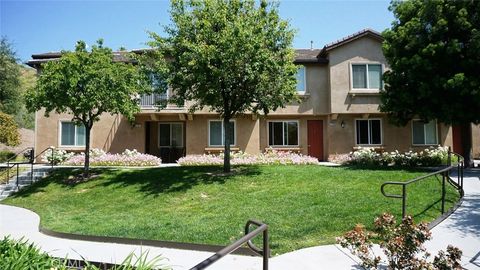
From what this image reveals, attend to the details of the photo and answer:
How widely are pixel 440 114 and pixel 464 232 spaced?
11.2m

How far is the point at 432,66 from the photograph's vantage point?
1644 cm

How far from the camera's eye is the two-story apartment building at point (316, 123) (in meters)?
21.5

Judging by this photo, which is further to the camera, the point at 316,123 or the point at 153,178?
the point at 316,123

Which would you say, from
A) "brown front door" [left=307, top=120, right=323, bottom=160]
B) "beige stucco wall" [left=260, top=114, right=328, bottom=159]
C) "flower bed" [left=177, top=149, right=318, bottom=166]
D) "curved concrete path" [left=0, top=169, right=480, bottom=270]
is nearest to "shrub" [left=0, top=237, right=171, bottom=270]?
"curved concrete path" [left=0, top=169, right=480, bottom=270]

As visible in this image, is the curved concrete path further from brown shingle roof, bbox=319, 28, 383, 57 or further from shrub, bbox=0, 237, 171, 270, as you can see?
brown shingle roof, bbox=319, 28, 383, 57

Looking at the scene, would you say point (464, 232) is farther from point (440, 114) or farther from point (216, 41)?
point (440, 114)

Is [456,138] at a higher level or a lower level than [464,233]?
higher

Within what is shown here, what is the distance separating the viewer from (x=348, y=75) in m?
21.5

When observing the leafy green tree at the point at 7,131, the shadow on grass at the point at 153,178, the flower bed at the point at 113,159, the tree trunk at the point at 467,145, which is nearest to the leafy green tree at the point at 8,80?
the leafy green tree at the point at 7,131

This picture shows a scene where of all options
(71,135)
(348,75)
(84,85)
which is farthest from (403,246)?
(71,135)

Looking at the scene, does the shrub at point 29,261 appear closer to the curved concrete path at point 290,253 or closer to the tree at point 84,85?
the curved concrete path at point 290,253

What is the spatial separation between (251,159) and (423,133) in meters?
11.4

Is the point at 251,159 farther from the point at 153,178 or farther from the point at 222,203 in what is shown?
the point at 222,203

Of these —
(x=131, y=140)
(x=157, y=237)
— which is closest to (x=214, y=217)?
(x=157, y=237)
